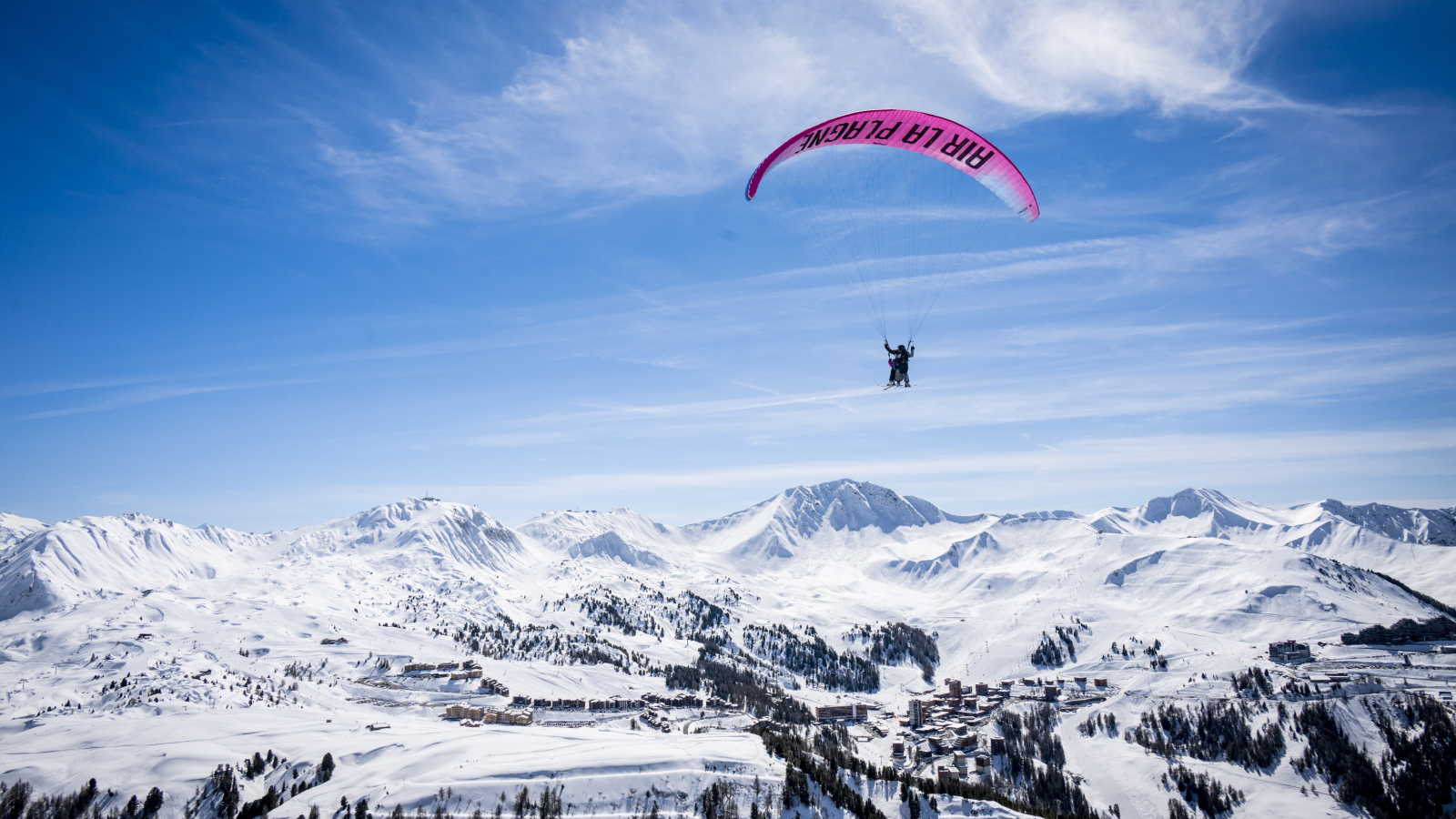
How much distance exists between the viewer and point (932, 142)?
4522 centimetres

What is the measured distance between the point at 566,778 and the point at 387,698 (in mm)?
80491

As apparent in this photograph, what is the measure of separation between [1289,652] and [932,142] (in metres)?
192

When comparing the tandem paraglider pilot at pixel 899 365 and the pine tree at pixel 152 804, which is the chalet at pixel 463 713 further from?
the tandem paraglider pilot at pixel 899 365

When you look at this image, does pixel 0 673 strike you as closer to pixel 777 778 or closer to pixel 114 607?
pixel 114 607

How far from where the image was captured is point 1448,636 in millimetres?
177625

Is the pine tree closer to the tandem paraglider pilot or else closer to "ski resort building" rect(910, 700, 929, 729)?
the tandem paraglider pilot

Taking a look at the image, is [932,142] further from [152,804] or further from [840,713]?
[840,713]

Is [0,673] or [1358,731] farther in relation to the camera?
[0,673]

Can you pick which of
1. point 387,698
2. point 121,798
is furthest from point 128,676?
point 121,798

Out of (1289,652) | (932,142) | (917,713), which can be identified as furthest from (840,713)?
(932,142)

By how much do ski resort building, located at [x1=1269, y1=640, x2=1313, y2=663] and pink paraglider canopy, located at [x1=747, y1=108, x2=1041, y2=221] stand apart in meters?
181

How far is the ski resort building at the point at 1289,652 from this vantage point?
547ft

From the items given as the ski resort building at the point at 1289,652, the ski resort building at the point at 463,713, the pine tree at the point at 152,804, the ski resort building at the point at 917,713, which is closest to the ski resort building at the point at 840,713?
the ski resort building at the point at 917,713

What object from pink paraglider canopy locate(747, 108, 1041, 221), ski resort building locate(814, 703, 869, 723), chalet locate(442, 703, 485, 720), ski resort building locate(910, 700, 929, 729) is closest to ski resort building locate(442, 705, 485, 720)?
chalet locate(442, 703, 485, 720)
